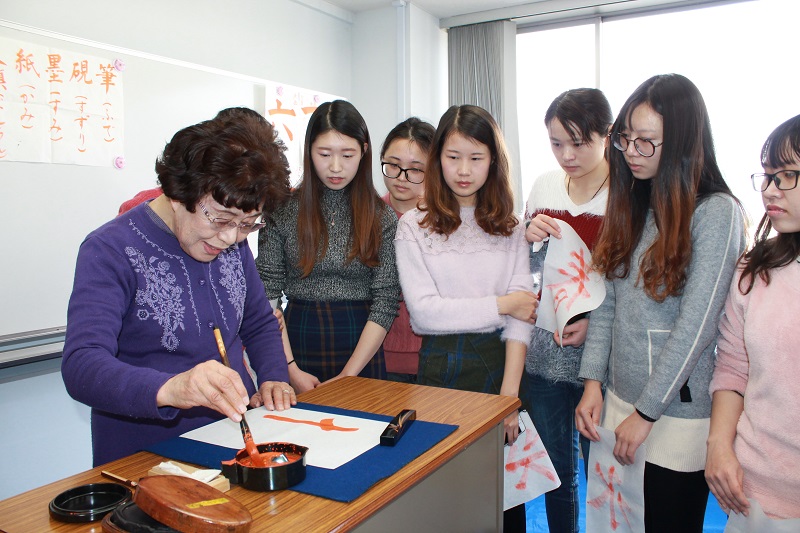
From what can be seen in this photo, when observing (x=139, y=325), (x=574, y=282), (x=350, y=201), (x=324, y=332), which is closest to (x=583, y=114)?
(x=574, y=282)

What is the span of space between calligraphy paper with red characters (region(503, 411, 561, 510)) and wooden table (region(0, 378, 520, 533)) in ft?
0.75

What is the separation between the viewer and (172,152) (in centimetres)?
124

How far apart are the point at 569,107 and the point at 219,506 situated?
1.52 meters

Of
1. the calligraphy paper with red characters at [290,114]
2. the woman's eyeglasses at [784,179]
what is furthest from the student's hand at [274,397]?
the calligraphy paper with red characters at [290,114]

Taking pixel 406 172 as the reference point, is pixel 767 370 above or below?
below

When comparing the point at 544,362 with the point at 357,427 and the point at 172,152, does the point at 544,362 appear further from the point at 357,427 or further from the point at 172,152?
the point at 172,152

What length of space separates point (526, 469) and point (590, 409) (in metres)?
0.23

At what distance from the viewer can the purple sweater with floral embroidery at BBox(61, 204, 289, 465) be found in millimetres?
1113

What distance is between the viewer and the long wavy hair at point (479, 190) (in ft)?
6.11

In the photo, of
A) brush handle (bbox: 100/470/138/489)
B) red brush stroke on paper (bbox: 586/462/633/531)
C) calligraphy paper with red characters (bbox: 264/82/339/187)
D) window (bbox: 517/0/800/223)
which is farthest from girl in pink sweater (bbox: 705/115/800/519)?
calligraphy paper with red characters (bbox: 264/82/339/187)

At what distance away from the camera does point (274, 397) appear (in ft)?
4.70

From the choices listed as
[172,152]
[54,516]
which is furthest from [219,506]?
[172,152]

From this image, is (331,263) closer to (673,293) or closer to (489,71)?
(673,293)

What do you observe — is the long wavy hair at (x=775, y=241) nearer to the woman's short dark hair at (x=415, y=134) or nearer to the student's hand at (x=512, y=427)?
the student's hand at (x=512, y=427)
